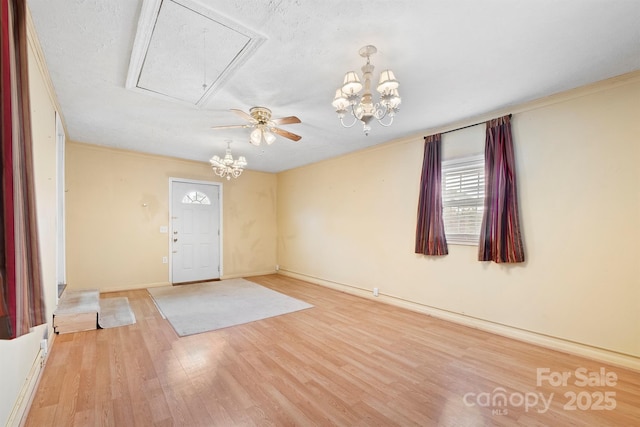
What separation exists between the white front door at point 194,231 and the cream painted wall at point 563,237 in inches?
162

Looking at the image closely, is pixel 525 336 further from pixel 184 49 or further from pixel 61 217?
pixel 61 217

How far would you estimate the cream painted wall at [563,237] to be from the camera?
250 cm

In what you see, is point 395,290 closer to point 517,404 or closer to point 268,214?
point 517,404

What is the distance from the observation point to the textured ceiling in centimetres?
176

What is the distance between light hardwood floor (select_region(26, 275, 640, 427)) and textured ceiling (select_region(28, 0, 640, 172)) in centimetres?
263

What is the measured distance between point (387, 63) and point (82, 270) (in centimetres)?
577

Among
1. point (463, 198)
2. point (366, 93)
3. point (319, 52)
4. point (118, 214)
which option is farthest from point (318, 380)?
point (118, 214)

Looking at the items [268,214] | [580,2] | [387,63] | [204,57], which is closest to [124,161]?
[268,214]

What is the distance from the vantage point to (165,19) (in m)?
1.82

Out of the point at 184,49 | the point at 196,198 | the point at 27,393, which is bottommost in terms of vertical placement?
the point at 27,393

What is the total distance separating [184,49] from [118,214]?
4.27 m

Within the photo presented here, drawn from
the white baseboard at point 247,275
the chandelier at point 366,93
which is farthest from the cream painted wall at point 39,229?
the white baseboard at point 247,275

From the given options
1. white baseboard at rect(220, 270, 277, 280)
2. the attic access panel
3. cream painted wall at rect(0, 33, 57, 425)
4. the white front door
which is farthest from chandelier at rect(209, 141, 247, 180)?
white baseboard at rect(220, 270, 277, 280)

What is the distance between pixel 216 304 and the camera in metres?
4.38
